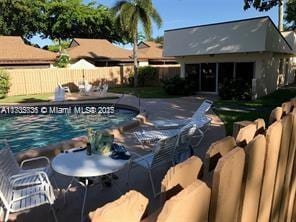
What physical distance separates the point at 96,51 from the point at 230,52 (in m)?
19.9

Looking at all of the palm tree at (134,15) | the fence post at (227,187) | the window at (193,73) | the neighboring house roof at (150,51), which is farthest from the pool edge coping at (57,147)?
the neighboring house roof at (150,51)

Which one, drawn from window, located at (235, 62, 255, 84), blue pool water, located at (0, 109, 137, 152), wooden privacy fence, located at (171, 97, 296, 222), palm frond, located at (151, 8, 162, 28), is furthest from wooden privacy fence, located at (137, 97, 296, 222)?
palm frond, located at (151, 8, 162, 28)

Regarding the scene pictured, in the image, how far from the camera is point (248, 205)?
6.36 feet

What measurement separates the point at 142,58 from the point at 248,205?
33893 millimetres

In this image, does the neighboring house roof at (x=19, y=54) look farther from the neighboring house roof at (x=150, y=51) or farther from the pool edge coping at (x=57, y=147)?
the pool edge coping at (x=57, y=147)

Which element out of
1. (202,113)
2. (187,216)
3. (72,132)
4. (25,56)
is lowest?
(72,132)

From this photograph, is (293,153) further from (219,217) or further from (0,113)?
(0,113)

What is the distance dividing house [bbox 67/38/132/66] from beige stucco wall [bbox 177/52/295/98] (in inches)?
541

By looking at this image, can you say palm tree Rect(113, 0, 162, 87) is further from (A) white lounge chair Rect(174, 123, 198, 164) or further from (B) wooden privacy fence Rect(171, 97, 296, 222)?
(B) wooden privacy fence Rect(171, 97, 296, 222)

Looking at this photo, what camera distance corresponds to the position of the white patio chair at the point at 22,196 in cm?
361

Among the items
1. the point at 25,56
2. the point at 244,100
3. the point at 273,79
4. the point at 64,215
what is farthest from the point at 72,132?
the point at 25,56

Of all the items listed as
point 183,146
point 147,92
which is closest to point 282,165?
point 183,146

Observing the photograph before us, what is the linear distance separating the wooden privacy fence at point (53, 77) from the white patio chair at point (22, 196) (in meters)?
19.3

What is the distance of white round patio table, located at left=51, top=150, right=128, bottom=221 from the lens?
157 inches
